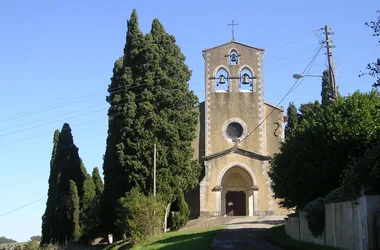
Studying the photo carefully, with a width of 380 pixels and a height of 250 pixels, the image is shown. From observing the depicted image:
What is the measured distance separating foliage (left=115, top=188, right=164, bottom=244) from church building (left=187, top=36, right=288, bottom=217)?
467 inches

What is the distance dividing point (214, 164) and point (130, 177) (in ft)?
32.4

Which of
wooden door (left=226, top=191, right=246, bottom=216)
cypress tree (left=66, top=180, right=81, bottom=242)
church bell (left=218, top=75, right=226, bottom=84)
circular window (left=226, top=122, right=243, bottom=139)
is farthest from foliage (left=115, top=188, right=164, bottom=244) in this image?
church bell (left=218, top=75, right=226, bottom=84)

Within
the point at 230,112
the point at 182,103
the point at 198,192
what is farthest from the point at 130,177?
the point at 230,112

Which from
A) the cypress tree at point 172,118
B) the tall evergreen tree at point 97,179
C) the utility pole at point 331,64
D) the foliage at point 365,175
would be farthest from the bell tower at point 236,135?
the foliage at point 365,175

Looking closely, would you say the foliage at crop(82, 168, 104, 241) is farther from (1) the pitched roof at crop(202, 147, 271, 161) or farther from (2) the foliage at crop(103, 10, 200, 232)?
(1) the pitched roof at crop(202, 147, 271, 161)

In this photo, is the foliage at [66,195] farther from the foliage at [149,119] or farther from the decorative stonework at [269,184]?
the decorative stonework at [269,184]

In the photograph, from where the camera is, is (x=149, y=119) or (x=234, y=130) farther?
(x=234, y=130)

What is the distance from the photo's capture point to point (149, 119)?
115 feet

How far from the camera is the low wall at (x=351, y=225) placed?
15516 mm

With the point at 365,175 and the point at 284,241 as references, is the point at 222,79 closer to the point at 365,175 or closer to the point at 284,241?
the point at 284,241

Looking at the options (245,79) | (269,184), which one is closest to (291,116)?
(245,79)

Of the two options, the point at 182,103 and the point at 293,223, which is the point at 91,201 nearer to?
the point at 182,103

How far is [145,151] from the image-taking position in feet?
114

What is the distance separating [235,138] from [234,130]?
2.07 ft
